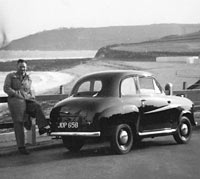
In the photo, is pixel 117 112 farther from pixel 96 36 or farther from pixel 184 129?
pixel 96 36

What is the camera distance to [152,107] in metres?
10.2

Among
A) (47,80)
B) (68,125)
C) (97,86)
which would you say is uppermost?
(97,86)

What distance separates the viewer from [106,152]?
984 cm

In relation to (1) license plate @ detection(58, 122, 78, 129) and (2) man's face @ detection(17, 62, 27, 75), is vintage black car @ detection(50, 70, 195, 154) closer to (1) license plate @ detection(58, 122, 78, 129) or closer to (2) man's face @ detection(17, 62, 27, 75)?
(1) license plate @ detection(58, 122, 78, 129)

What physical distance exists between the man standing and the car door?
1800mm

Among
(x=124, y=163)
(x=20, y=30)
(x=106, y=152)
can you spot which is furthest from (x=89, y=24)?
(x=124, y=163)

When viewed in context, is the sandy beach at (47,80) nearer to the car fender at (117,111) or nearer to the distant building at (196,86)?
the distant building at (196,86)

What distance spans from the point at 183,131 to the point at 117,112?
2311 millimetres

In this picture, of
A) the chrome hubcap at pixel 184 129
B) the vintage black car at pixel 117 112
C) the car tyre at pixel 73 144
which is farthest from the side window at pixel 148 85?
the car tyre at pixel 73 144

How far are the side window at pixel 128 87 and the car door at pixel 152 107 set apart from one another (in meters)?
0.17

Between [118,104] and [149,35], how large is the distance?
7608mm

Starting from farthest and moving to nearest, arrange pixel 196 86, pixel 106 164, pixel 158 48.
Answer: pixel 196 86
pixel 158 48
pixel 106 164

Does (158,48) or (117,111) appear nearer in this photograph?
(117,111)

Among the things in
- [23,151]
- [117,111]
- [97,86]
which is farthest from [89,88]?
[23,151]
